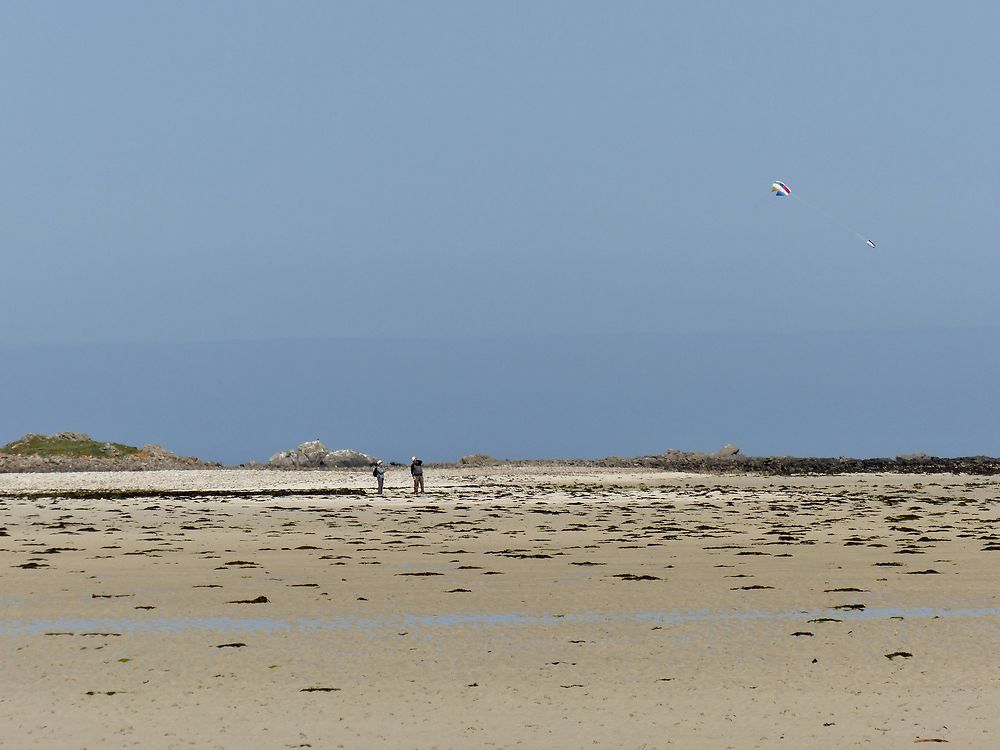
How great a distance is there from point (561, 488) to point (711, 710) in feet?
129

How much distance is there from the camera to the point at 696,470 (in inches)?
2830

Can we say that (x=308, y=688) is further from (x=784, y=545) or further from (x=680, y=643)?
(x=784, y=545)

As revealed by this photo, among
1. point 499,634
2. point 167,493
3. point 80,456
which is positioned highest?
point 80,456

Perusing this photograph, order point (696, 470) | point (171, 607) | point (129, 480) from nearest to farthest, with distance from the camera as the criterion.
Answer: point (171, 607), point (129, 480), point (696, 470)

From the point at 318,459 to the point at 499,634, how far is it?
63.0 m

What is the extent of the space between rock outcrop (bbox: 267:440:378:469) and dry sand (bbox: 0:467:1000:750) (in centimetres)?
4447

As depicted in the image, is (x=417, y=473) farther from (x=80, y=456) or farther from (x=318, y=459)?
(x=80, y=456)

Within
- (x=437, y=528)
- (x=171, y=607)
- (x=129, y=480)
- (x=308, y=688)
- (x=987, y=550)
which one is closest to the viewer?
(x=308, y=688)

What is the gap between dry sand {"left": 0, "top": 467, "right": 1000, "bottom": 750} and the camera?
1030 cm

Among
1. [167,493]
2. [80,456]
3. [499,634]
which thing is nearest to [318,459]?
[80,456]

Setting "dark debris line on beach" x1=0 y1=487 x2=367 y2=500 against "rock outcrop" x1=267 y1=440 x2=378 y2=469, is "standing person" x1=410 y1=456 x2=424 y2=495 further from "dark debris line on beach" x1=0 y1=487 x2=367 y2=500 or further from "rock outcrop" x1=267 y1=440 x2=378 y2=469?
"rock outcrop" x1=267 y1=440 x2=378 y2=469

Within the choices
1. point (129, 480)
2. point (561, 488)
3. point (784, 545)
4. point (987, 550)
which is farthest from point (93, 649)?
point (129, 480)

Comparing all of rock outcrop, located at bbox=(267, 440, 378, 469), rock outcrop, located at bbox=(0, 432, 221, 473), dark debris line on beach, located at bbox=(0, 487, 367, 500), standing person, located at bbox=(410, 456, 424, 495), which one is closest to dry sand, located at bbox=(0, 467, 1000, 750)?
dark debris line on beach, located at bbox=(0, 487, 367, 500)

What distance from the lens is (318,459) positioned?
251 feet
